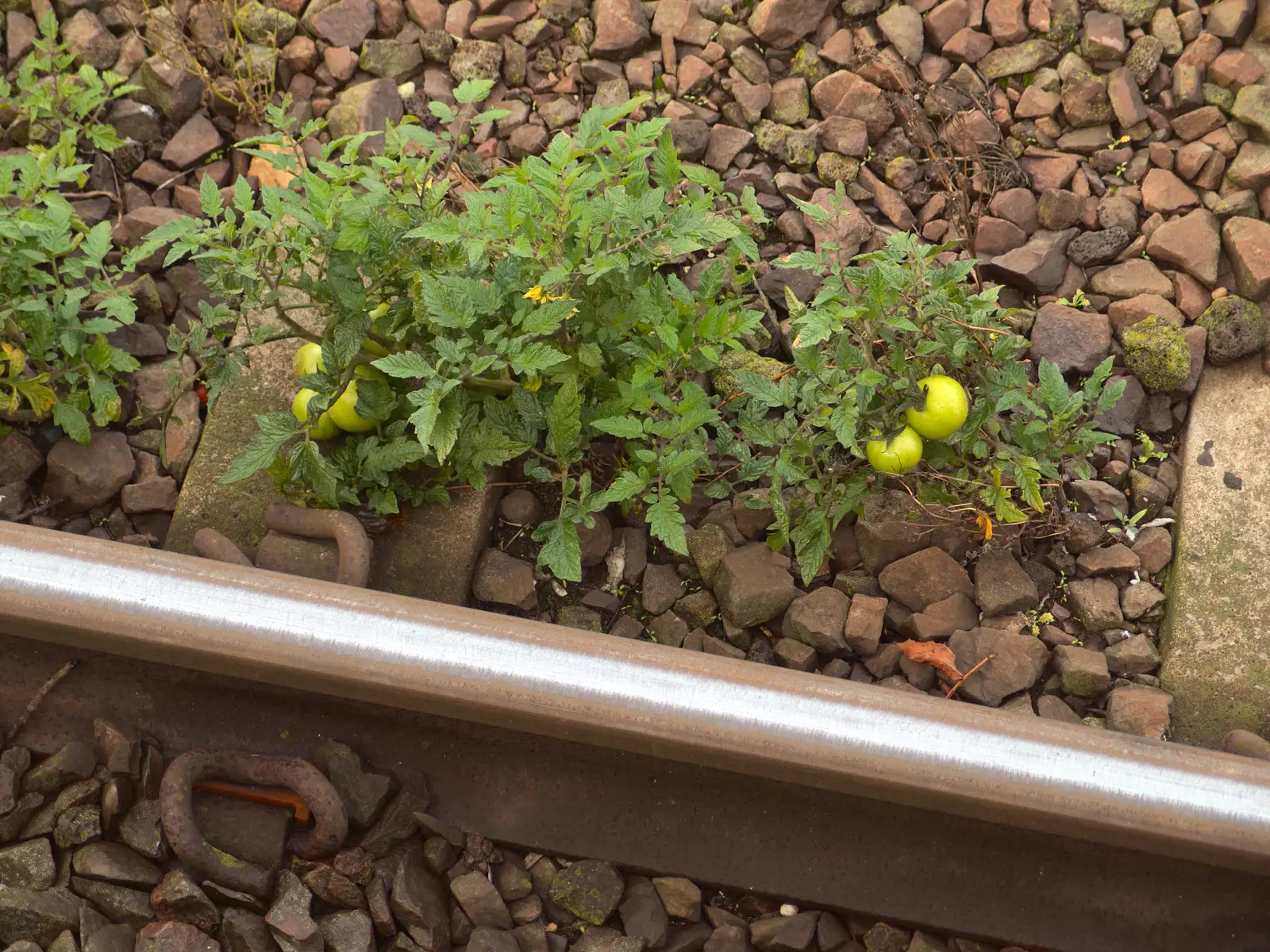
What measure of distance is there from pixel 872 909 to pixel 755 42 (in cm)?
257

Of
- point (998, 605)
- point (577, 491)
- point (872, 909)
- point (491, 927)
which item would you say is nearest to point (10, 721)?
point (491, 927)

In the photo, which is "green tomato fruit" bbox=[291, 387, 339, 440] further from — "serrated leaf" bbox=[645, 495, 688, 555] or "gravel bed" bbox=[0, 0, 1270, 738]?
"serrated leaf" bbox=[645, 495, 688, 555]

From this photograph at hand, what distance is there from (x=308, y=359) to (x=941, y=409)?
5.05 feet

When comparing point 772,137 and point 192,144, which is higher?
point 772,137

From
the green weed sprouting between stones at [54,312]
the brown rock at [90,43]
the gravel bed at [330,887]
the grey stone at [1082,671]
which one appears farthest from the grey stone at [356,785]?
the brown rock at [90,43]

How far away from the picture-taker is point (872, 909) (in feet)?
7.70

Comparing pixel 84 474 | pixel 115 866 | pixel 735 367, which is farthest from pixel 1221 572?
pixel 84 474

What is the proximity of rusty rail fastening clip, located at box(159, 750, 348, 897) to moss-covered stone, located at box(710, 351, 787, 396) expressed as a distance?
1.40 metres

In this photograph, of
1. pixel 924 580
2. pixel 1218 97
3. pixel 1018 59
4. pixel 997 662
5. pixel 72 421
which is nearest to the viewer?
pixel 997 662

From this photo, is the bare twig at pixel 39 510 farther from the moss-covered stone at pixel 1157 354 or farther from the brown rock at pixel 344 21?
the moss-covered stone at pixel 1157 354

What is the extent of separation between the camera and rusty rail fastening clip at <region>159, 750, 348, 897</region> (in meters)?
2.32

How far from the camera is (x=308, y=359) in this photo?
2.97 m

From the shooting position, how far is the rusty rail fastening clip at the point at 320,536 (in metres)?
2.82

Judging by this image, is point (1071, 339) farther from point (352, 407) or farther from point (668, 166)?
point (352, 407)
